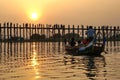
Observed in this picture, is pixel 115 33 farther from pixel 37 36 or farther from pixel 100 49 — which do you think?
pixel 100 49

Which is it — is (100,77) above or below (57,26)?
below

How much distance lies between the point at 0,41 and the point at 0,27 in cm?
312

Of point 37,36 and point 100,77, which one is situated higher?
point 37,36

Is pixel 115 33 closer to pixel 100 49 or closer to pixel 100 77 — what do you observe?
pixel 100 49

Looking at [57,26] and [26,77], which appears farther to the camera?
[57,26]

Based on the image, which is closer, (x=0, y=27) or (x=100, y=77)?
(x=100, y=77)

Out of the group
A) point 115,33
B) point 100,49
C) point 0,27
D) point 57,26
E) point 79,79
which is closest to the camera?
point 79,79

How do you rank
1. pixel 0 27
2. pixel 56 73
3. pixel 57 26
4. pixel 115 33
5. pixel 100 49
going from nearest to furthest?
pixel 56 73 < pixel 100 49 < pixel 0 27 < pixel 57 26 < pixel 115 33

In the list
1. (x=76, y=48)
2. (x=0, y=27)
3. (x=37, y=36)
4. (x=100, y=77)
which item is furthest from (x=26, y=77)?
(x=37, y=36)

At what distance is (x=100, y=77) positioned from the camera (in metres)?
14.0

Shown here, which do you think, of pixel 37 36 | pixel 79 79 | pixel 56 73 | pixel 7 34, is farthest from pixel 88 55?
pixel 37 36

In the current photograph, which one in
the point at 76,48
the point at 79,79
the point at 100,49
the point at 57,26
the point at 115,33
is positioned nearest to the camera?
the point at 79,79

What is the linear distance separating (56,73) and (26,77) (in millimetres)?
1664

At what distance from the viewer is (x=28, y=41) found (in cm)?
6806
